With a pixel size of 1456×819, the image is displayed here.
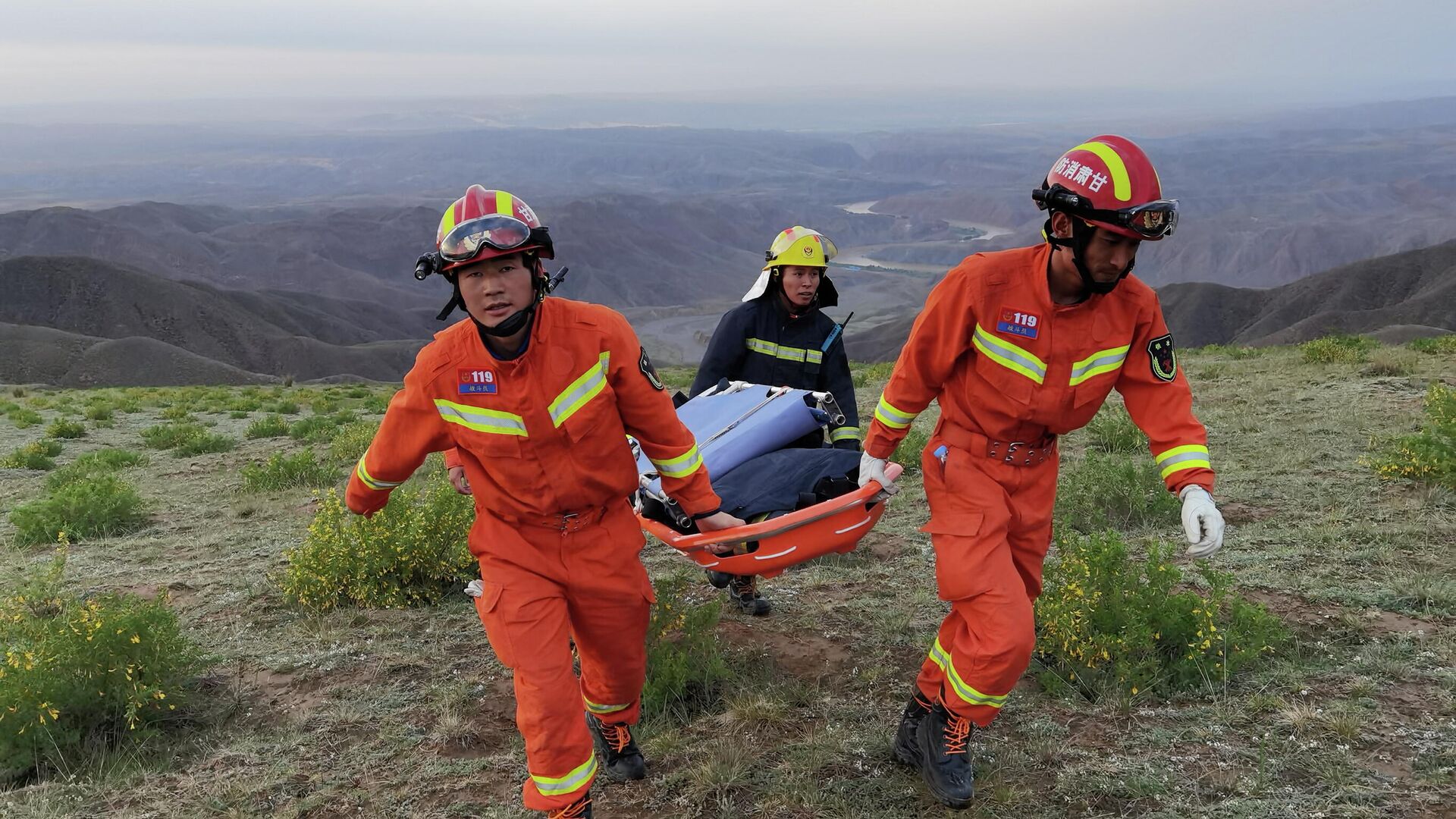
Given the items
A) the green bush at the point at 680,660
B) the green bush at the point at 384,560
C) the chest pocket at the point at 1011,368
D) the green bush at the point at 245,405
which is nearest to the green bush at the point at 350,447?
the green bush at the point at 384,560

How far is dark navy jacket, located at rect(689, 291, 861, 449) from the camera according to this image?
19.7 ft

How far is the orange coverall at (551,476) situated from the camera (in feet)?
11.8

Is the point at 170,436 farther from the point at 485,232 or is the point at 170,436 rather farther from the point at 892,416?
the point at 892,416

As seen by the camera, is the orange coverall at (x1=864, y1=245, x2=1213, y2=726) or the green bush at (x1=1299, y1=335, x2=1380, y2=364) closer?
the orange coverall at (x1=864, y1=245, x2=1213, y2=726)

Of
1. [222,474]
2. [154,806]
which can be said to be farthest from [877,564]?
[222,474]

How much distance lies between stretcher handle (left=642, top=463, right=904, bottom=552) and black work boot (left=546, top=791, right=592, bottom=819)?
108 centimetres

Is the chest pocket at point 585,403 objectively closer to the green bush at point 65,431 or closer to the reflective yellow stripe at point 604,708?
the reflective yellow stripe at point 604,708

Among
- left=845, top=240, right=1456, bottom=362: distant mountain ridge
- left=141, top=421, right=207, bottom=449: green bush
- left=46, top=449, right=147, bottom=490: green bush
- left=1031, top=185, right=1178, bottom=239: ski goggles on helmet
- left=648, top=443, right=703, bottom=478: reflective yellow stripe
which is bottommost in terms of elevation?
left=845, top=240, right=1456, bottom=362: distant mountain ridge

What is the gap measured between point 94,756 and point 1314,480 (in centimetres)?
831

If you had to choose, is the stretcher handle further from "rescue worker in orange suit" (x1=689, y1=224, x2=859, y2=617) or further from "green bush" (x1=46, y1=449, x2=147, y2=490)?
"green bush" (x1=46, y1=449, x2=147, y2=490)

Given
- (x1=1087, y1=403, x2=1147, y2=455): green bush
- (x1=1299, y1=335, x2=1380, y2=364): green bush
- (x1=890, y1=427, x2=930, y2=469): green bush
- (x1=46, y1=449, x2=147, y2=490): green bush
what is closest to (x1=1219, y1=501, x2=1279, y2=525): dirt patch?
(x1=1087, y1=403, x2=1147, y2=455): green bush

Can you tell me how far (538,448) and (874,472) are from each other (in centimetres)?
149

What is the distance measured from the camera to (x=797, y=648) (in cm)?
547

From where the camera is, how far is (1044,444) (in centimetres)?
395
